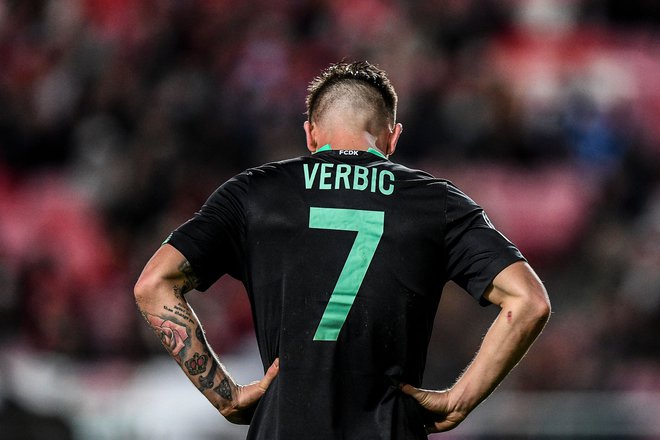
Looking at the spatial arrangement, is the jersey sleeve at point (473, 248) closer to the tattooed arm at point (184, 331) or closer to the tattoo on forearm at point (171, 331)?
the tattooed arm at point (184, 331)

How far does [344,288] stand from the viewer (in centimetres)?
384

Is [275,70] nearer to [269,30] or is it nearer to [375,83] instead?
[269,30]

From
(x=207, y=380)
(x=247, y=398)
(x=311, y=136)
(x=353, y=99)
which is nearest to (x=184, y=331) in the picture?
(x=207, y=380)

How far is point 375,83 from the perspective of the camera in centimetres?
425

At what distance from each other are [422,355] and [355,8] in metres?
9.22

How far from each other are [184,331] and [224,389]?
9.1 inches

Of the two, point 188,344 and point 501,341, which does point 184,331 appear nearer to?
point 188,344

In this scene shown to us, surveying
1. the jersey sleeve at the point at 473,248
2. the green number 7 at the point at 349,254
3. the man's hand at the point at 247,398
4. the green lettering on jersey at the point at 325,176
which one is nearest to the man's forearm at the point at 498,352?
the jersey sleeve at the point at 473,248

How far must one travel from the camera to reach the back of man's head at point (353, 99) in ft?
13.8

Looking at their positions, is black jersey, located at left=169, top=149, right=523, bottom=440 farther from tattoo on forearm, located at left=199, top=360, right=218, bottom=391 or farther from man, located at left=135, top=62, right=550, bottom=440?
tattoo on forearm, located at left=199, top=360, right=218, bottom=391

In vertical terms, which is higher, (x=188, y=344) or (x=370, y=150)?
(x=370, y=150)

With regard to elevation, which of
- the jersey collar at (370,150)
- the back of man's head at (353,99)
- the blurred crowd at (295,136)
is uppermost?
the back of man's head at (353,99)

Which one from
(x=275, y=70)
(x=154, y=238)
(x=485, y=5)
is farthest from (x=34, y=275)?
(x=485, y=5)

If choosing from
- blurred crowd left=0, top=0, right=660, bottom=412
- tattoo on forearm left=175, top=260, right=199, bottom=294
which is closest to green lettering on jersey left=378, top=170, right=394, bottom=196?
tattoo on forearm left=175, top=260, right=199, bottom=294
